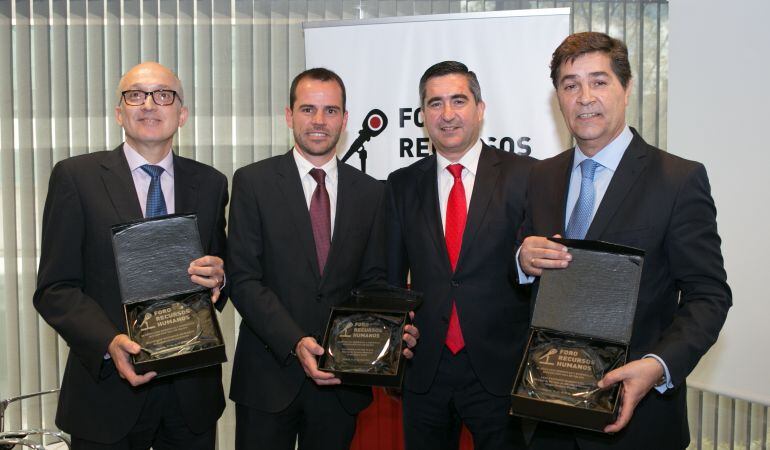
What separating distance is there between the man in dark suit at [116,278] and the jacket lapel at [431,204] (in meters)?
0.83

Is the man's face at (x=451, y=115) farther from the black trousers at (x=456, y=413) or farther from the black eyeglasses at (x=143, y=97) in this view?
the black eyeglasses at (x=143, y=97)

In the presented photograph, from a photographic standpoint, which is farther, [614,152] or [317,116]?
[317,116]

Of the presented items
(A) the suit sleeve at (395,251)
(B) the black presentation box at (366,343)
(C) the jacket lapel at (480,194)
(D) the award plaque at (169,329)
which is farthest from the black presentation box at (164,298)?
(C) the jacket lapel at (480,194)

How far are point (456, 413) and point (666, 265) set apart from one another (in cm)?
107

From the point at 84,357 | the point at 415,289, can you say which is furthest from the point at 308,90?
the point at 84,357

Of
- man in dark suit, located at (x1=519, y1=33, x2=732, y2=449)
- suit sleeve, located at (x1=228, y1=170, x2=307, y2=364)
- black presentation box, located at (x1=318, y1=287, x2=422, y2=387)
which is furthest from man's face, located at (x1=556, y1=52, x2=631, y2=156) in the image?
suit sleeve, located at (x1=228, y1=170, x2=307, y2=364)

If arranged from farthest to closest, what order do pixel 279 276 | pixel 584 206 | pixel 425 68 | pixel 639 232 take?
pixel 425 68
pixel 279 276
pixel 584 206
pixel 639 232

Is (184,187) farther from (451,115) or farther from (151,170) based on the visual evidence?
(451,115)

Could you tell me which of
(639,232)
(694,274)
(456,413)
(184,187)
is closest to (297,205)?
(184,187)

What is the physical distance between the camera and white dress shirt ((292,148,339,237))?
9.36ft

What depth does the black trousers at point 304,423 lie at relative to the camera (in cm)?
267

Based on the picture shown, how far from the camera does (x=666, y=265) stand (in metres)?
2.12

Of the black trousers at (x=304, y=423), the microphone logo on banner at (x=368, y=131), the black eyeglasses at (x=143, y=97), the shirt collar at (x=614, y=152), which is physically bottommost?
the black trousers at (x=304, y=423)

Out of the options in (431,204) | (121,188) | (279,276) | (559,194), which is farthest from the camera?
(431,204)
